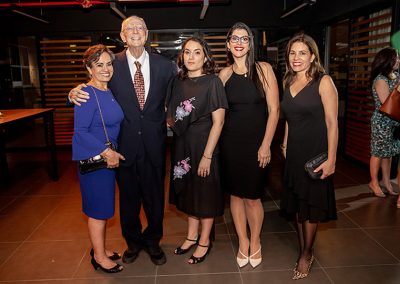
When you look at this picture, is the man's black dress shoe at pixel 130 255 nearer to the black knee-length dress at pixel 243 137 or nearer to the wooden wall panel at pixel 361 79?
the black knee-length dress at pixel 243 137

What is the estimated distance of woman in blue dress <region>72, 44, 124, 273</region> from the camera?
→ 236cm

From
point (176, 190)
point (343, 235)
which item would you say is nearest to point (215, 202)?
point (176, 190)

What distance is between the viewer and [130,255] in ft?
9.36

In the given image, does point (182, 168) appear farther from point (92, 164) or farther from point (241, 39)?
point (241, 39)

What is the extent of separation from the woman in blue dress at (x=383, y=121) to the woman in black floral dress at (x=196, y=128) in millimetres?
2206

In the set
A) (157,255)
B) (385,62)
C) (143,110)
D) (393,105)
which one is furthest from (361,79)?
(157,255)

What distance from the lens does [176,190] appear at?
2697mm

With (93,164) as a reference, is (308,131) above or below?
above

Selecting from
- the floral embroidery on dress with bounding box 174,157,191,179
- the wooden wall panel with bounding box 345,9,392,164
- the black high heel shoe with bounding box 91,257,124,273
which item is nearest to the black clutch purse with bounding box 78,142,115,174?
the floral embroidery on dress with bounding box 174,157,191,179

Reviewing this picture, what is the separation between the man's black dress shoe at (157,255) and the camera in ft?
9.19

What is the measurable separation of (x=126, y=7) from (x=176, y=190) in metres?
5.21

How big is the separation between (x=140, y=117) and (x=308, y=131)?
1.12m

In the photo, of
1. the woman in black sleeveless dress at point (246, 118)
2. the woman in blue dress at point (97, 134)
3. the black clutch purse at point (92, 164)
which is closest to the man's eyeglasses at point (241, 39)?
the woman in black sleeveless dress at point (246, 118)

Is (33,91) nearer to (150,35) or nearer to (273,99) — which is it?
(150,35)
